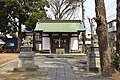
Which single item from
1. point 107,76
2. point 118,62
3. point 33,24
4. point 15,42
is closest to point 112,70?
point 107,76

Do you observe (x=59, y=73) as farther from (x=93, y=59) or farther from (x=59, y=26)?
(x=59, y=26)

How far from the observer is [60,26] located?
117ft

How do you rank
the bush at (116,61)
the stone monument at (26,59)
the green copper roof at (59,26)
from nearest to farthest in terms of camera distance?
1. the bush at (116,61)
2. the stone monument at (26,59)
3. the green copper roof at (59,26)

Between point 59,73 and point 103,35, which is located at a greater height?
point 103,35

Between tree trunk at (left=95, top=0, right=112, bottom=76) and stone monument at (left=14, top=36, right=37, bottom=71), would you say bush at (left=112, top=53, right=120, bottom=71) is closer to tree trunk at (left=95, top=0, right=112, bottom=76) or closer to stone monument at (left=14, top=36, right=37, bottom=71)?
tree trunk at (left=95, top=0, right=112, bottom=76)

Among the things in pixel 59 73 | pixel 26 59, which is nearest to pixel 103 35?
pixel 59 73

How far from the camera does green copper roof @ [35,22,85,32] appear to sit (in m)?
34.4

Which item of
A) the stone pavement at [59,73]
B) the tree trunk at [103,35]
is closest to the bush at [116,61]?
the stone pavement at [59,73]

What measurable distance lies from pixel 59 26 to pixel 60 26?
0.16 metres

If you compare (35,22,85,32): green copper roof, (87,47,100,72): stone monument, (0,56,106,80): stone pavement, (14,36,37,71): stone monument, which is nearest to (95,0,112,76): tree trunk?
(0,56,106,80): stone pavement

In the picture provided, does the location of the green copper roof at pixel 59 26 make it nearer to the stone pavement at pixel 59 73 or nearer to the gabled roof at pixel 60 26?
the gabled roof at pixel 60 26

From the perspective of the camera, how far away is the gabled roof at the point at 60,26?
34.4 m

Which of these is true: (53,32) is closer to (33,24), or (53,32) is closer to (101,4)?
(33,24)

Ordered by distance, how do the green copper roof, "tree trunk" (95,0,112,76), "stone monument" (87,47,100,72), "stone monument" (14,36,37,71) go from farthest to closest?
the green copper roof < "stone monument" (87,47,100,72) < "stone monument" (14,36,37,71) < "tree trunk" (95,0,112,76)
